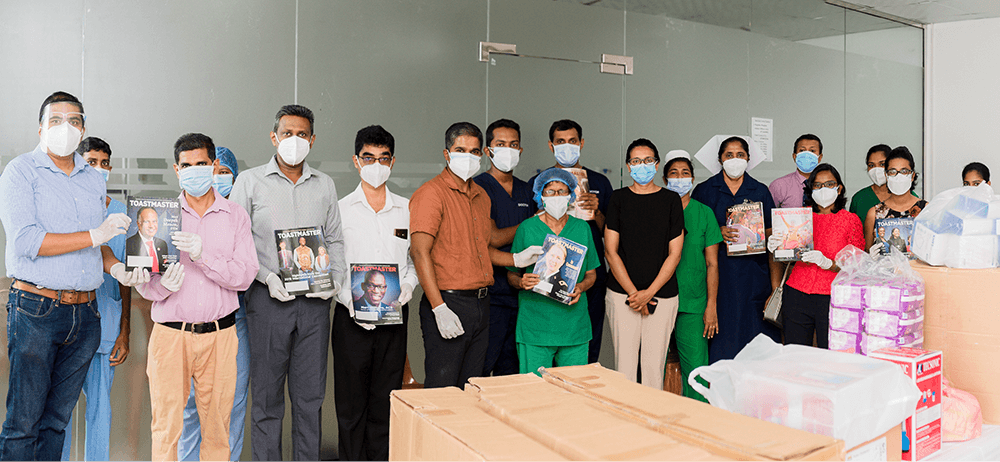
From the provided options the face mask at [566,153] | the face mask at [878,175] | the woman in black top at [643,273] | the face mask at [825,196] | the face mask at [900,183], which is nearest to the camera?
the woman in black top at [643,273]

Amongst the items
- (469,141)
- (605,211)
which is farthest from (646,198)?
(469,141)

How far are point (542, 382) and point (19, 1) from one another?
3.15 meters

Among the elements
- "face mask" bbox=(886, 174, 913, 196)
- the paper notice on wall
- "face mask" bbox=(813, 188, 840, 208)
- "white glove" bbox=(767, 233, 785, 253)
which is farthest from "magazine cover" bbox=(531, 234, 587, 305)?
the paper notice on wall

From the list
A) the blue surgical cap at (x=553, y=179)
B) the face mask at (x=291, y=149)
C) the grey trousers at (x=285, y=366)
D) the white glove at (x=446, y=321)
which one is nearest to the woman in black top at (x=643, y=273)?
the blue surgical cap at (x=553, y=179)

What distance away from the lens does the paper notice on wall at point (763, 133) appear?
5.23 meters

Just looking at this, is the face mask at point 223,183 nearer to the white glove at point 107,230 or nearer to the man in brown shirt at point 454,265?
the white glove at point 107,230

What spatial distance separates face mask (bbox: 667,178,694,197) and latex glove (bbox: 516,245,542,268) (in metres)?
1.05

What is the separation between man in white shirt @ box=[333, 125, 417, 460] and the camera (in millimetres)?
2914

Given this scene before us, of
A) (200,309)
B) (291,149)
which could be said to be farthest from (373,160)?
(200,309)

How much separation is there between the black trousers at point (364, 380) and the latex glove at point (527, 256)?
0.63 metres

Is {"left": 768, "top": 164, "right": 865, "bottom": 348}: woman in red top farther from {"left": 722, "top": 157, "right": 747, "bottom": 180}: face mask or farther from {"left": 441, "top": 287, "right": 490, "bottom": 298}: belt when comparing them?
{"left": 441, "top": 287, "right": 490, "bottom": 298}: belt

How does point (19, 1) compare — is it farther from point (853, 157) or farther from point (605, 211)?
point (853, 157)

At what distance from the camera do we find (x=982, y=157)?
6145 millimetres

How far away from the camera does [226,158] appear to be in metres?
3.33
